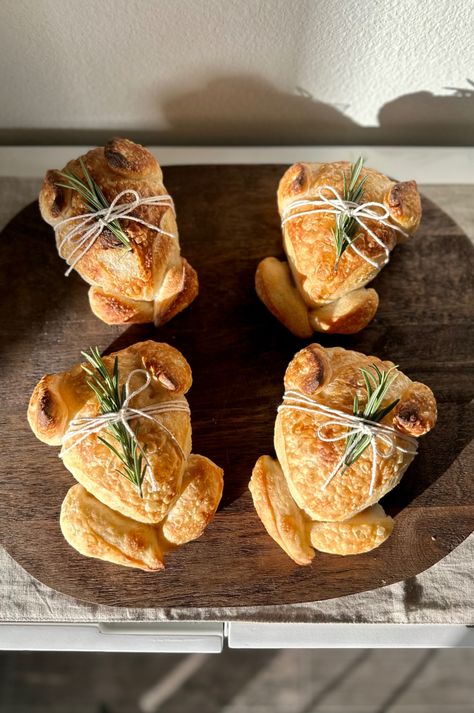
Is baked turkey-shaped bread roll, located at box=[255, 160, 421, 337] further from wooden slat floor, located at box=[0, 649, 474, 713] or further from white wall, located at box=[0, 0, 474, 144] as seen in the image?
wooden slat floor, located at box=[0, 649, 474, 713]

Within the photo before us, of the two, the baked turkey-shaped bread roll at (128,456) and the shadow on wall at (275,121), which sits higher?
the shadow on wall at (275,121)

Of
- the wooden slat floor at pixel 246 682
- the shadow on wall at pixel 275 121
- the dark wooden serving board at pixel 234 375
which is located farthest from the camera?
the wooden slat floor at pixel 246 682

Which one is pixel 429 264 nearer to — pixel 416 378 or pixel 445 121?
pixel 416 378

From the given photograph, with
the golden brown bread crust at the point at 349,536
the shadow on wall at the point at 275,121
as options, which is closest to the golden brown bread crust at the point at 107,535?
the golden brown bread crust at the point at 349,536

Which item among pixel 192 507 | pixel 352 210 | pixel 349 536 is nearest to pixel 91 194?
pixel 352 210

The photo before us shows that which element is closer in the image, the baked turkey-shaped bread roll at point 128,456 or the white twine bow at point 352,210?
the baked turkey-shaped bread roll at point 128,456

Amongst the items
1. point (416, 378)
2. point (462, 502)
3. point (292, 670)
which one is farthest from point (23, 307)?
point (292, 670)

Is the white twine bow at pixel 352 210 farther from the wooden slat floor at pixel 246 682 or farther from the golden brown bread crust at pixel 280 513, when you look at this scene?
the wooden slat floor at pixel 246 682

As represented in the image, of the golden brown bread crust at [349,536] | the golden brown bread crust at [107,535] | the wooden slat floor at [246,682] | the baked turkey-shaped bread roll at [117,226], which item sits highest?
the baked turkey-shaped bread roll at [117,226]
